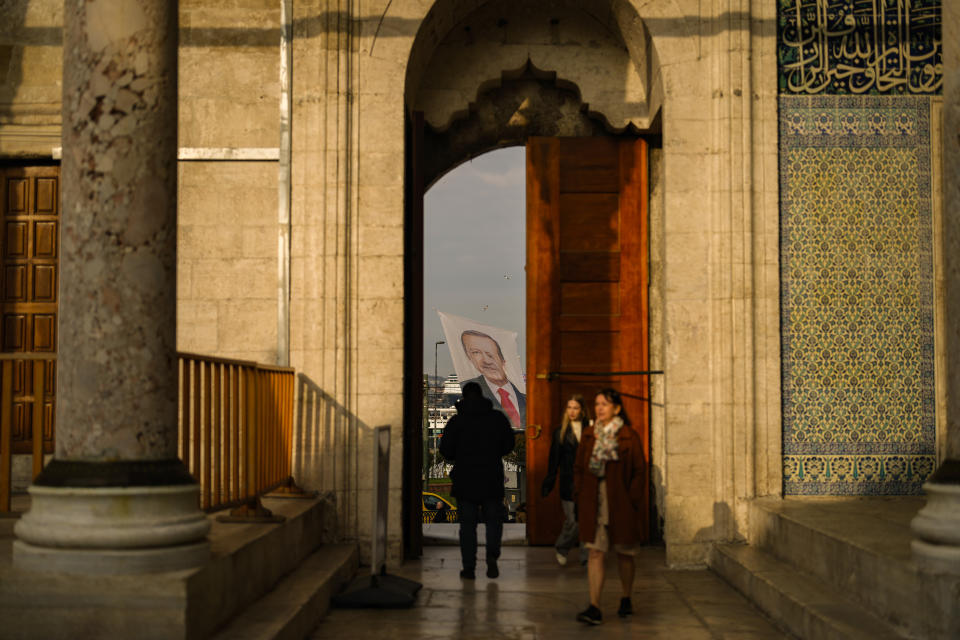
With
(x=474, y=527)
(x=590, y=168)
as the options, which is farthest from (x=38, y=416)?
(x=590, y=168)

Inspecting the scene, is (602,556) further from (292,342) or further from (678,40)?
(678,40)

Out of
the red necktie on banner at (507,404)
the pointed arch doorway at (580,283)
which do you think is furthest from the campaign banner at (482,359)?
the pointed arch doorway at (580,283)

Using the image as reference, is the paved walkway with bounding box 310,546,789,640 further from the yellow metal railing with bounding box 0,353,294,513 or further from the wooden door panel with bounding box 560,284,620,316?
the wooden door panel with bounding box 560,284,620,316

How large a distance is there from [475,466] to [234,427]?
8.60 ft

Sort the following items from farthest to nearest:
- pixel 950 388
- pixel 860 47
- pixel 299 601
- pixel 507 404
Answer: pixel 507 404 < pixel 860 47 < pixel 299 601 < pixel 950 388

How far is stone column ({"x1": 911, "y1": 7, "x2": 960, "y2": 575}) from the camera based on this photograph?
505 centimetres

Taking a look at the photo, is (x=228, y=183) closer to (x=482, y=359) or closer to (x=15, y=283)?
(x=15, y=283)

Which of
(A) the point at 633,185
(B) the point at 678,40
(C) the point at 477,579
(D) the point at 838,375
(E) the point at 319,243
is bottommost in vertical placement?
(C) the point at 477,579

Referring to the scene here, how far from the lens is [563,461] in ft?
29.1

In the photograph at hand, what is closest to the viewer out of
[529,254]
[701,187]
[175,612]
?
[175,612]

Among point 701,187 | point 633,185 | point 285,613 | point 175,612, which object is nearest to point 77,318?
point 175,612

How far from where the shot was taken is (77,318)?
4805 millimetres

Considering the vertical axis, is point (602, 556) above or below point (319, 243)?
below

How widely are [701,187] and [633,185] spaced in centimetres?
142
